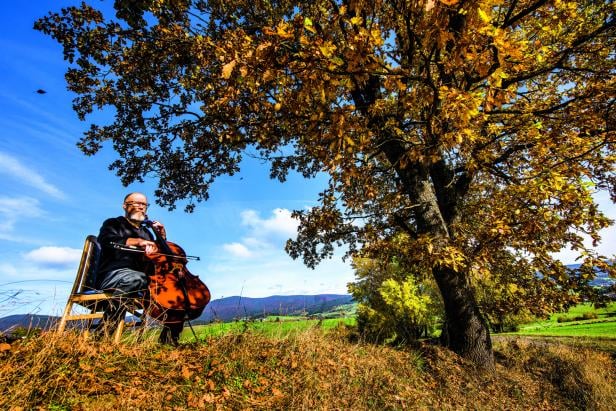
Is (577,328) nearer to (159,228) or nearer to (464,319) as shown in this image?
(464,319)

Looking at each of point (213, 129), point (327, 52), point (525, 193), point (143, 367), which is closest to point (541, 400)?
point (525, 193)

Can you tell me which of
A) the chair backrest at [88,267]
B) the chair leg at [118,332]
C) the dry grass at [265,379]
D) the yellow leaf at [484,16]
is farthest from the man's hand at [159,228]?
the yellow leaf at [484,16]

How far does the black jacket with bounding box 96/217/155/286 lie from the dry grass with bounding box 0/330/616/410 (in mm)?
897

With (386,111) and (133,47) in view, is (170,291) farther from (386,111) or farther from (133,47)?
(133,47)

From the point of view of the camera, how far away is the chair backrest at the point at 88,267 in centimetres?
372

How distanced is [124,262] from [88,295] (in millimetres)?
538

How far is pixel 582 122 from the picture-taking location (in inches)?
236

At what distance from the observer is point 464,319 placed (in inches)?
298

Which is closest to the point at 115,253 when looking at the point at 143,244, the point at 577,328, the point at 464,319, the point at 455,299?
the point at 143,244

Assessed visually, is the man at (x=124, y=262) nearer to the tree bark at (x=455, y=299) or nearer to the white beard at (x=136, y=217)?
the white beard at (x=136, y=217)

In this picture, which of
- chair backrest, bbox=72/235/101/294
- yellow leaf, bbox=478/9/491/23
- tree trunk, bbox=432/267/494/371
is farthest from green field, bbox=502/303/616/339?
chair backrest, bbox=72/235/101/294

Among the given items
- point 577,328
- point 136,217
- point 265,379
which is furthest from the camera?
point 577,328

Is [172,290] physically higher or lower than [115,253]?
lower

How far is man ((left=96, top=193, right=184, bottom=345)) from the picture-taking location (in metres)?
3.87
